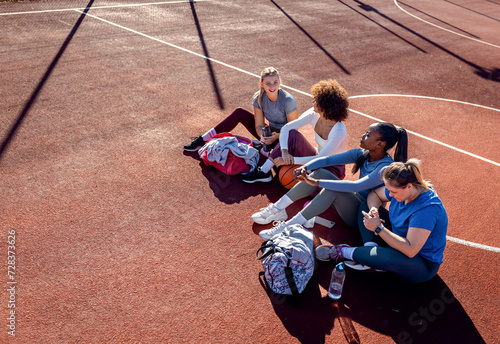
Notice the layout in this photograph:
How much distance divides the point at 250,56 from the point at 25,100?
6.29m

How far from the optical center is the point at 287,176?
6562 mm

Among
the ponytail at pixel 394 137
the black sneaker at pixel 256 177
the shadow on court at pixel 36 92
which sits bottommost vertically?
the black sneaker at pixel 256 177

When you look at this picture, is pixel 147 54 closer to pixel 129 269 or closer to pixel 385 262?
pixel 129 269

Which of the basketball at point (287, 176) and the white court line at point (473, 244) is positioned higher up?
the basketball at point (287, 176)

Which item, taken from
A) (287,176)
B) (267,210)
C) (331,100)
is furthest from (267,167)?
(331,100)

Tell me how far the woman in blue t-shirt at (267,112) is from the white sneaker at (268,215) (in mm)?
1552

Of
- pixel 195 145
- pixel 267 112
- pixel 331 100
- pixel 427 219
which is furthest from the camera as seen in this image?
pixel 195 145

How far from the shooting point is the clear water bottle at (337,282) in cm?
491

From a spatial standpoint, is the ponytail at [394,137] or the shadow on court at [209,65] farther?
the shadow on court at [209,65]

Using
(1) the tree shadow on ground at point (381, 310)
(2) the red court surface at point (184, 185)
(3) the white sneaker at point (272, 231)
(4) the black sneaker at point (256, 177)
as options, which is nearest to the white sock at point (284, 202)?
(3) the white sneaker at point (272, 231)

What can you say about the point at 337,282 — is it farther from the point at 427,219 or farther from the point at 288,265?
the point at 427,219

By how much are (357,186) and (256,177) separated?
1971 mm

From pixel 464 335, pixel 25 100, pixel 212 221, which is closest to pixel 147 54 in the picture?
pixel 25 100

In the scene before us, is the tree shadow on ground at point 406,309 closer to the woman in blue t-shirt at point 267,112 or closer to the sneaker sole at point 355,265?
the sneaker sole at point 355,265
